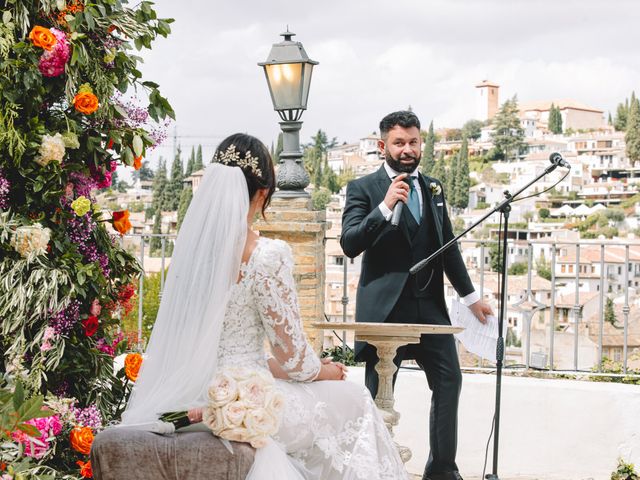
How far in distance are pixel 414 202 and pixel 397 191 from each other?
14.7 inches

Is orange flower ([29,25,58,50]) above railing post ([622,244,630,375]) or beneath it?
above

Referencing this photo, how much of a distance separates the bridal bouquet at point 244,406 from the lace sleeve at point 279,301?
0.11m

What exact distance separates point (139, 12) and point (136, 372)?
1.30m

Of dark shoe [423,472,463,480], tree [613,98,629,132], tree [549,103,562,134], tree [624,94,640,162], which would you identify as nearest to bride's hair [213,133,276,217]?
dark shoe [423,472,463,480]

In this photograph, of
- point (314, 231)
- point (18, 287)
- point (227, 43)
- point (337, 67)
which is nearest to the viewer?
point (18, 287)

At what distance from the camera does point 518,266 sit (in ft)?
232

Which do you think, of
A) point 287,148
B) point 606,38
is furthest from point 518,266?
point 287,148

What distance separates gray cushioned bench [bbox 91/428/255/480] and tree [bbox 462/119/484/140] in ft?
444

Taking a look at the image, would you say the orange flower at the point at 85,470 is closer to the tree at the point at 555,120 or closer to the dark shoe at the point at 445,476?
the dark shoe at the point at 445,476

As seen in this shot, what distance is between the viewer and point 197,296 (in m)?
2.48

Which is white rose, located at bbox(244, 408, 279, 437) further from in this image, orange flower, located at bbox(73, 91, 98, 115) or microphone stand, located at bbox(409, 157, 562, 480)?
orange flower, located at bbox(73, 91, 98, 115)

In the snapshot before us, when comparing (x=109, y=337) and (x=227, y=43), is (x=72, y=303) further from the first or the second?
(x=227, y=43)

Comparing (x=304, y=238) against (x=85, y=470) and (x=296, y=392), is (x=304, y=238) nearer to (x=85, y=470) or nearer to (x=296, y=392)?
(x=85, y=470)

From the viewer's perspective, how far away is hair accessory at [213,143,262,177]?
8.22 ft
